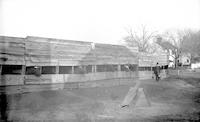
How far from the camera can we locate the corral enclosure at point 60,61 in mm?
10375

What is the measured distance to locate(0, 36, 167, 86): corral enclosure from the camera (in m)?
10.4

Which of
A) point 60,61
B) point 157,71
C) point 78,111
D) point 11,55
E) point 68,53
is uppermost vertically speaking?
point 68,53

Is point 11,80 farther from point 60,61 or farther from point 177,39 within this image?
point 177,39

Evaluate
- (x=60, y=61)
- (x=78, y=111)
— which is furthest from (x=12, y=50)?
(x=78, y=111)

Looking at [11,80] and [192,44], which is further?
[192,44]

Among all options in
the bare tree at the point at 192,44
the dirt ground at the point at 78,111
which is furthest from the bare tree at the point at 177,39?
the dirt ground at the point at 78,111

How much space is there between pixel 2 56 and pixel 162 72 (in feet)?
68.5

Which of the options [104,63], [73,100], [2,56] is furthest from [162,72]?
[2,56]

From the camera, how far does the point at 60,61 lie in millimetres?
12375

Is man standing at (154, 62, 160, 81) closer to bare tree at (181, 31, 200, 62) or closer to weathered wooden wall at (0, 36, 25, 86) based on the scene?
weathered wooden wall at (0, 36, 25, 86)

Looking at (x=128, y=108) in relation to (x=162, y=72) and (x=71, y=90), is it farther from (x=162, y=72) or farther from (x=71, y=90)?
(x=162, y=72)

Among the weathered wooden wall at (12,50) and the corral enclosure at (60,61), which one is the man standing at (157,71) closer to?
the corral enclosure at (60,61)

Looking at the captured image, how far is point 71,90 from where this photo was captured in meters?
12.6

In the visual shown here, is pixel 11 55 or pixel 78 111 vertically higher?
pixel 11 55
